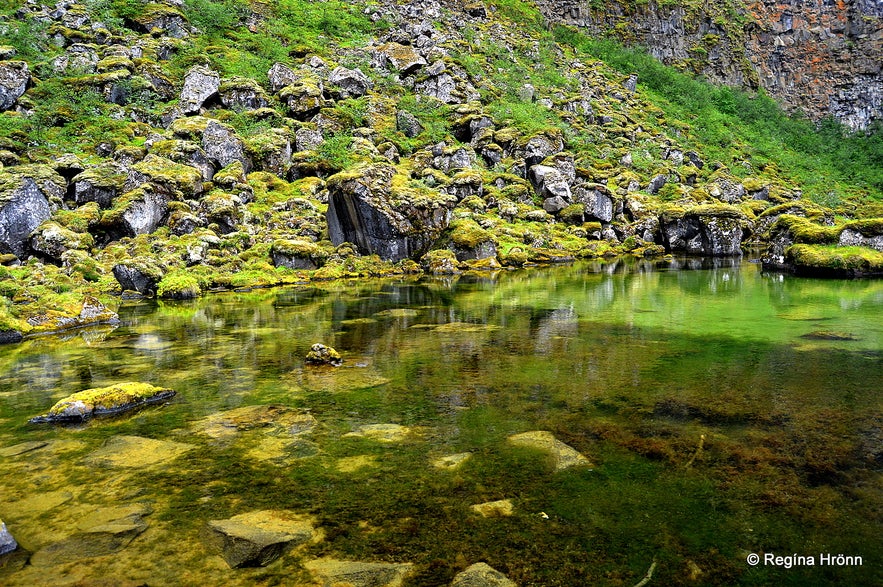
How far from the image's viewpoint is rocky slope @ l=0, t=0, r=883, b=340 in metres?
34.4

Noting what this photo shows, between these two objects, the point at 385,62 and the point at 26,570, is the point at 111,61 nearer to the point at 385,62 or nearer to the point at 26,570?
the point at 385,62

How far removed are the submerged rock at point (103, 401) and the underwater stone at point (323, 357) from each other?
324cm

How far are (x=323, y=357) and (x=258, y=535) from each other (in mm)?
7516

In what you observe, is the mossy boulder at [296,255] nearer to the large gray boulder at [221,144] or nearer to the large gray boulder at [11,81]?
the large gray boulder at [221,144]

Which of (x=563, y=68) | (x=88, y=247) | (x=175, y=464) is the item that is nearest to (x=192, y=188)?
(x=88, y=247)

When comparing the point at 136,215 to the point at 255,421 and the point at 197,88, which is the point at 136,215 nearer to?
the point at 197,88

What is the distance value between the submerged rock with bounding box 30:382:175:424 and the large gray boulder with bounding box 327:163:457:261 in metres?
31.4

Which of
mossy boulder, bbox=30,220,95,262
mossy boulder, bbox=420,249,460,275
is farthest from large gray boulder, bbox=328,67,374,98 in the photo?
mossy boulder, bbox=30,220,95,262

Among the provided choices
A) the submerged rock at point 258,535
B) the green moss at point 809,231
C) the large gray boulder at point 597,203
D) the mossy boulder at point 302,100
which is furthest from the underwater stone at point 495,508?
the mossy boulder at point 302,100

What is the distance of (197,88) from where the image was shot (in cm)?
5722

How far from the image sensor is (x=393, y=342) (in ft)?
48.2

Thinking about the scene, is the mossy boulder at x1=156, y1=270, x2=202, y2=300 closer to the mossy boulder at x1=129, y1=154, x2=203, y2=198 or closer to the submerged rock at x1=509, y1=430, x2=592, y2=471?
the mossy boulder at x1=129, y1=154, x2=203, y2=198

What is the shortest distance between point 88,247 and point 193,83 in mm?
31947

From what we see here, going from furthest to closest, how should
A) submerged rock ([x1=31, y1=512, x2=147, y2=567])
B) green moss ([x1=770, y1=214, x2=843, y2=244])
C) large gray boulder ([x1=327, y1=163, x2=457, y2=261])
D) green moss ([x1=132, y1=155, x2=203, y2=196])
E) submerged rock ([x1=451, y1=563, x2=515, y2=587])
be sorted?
large gray boulder ([x1=327, y1=163, x2=457, y2=261]), green moss ([x1=132, y1=155, x2=203, y2=196]), green moss ([x1=770, y1=214, x2=843, y2=244]), submerged rock ([x1=31, y1=512, x2=147, y2=567]), submerged rock ([x1=451, y1=563, x2=515, y2=587])
